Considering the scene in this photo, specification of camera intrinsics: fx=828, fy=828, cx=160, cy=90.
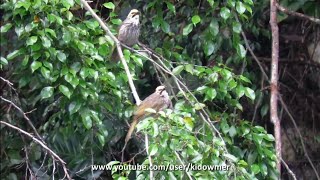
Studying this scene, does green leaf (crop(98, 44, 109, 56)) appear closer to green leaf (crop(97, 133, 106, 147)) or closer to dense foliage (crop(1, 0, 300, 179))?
dense foliage (crop(1, 0, 300, 179))

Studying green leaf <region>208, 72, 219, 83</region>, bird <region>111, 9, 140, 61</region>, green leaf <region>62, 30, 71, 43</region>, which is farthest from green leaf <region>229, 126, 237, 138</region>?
green leaf <region>62, 30, 71, 43</region>

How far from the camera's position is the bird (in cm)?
545

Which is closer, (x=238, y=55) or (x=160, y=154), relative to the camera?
(x=160, y=154)

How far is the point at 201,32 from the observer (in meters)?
5.84

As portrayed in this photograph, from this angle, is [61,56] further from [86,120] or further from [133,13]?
[133,13]

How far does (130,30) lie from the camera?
18.0 ft

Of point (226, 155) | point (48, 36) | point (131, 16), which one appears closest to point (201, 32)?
point (131, 16)

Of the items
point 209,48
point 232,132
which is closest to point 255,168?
point 232,132

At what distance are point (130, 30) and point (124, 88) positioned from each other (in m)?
0.54

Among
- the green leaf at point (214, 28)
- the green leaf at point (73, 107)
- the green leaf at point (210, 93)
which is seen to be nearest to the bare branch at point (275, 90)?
the green leaf at point (214, 28)

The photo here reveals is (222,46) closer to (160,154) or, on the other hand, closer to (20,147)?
(20,147)

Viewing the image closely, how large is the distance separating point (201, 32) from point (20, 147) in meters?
1.56

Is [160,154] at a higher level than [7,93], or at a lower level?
higher

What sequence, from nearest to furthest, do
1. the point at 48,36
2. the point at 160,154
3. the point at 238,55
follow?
the point at 160,154
the point at 48,36
the point at 238,55
